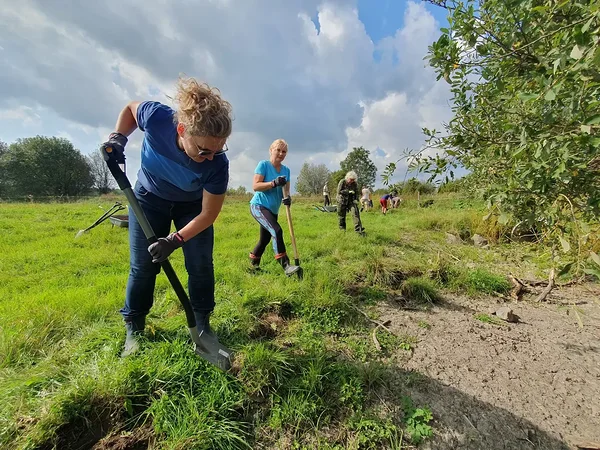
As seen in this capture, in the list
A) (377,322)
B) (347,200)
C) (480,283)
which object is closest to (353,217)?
(347,200)

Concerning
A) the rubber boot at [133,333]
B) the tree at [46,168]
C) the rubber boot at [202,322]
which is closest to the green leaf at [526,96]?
the rubber boot at [202,322]

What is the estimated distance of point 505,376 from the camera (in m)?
2.32

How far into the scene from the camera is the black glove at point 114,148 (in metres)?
1.93

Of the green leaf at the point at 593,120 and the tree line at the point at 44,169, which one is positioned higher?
the tree line at the point at 44,169

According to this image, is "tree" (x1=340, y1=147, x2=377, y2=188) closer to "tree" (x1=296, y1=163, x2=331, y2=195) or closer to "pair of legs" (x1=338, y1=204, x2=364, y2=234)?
"tree" (x1=296, y1=163, x2=331, y2=195)

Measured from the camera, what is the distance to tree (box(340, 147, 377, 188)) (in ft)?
166

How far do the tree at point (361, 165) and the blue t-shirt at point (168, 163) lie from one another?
4989cm

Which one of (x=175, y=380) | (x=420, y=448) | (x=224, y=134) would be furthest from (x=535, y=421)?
(x=224, y=134)

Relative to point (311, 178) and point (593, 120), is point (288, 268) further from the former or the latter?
point (311, 178)

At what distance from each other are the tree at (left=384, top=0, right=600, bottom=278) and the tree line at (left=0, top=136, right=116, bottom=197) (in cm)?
4807

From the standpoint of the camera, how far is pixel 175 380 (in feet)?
6.33

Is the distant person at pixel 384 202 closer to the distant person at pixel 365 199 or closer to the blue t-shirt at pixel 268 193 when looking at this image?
the distant person at pixel 365 199

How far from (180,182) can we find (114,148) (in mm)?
479

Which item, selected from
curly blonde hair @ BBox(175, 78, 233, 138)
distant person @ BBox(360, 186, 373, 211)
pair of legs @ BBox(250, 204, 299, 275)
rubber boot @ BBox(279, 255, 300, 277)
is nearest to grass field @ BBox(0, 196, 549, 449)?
rubber boot @ BBox(279, 255, 300, 277)
